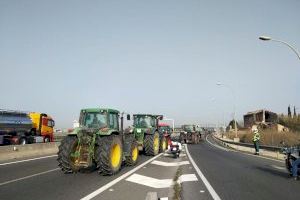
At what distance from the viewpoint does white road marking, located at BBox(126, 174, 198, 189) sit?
11812 mm

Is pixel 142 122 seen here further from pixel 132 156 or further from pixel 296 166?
pixel 296 166

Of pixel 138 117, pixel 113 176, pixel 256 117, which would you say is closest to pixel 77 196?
pixel 113 176

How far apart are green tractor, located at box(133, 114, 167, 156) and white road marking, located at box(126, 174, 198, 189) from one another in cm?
883

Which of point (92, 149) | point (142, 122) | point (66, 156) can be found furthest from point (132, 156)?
point (142, 122)

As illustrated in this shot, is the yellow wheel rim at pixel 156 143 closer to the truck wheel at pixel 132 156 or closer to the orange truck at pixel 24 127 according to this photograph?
the truck wheel at pixel 132 156

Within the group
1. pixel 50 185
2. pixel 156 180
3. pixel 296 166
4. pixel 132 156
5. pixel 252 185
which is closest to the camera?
pixel 50 185

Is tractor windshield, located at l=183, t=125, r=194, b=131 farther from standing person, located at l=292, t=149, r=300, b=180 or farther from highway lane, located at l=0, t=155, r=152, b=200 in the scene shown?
standing person, located at l=292, t=149, r=300, b=180

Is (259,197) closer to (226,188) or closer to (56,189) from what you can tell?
(226,188)

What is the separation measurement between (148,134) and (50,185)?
478 inches

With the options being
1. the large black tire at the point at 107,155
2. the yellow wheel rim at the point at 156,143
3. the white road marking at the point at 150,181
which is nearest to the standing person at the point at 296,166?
the white road marking at the point at 150,181

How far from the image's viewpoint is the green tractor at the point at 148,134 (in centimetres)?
2277

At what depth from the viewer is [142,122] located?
24562 millimetres

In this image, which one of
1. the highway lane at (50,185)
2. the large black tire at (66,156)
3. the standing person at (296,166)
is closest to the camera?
the highway lane at (50,185)

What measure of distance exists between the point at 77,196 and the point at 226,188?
4209 millimetres
